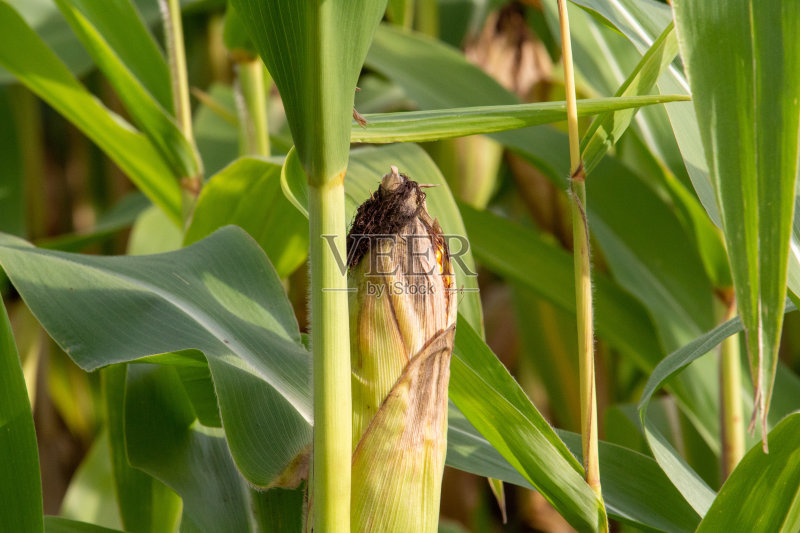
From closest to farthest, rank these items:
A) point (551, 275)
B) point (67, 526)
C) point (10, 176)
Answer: point (67, 526), point (551, 275), point (10, 176)

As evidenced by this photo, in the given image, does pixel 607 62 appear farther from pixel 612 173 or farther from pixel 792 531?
pixel 792 531

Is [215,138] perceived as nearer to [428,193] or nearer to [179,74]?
[179,74]

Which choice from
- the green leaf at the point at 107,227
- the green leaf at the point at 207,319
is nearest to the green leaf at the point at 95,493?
the green leaf at the point at 107,227

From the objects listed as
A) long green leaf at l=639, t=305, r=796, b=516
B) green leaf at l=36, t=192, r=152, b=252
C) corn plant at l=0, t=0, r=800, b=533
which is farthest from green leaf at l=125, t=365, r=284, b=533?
green leaf at l=36, t=192, r=152, b=252

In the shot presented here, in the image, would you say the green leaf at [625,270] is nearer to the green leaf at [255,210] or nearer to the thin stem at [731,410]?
the thin stem at [731,410]

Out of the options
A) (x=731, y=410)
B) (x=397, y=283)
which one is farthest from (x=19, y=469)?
(x=731, y=410)

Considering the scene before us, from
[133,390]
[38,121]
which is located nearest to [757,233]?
[133,390]
